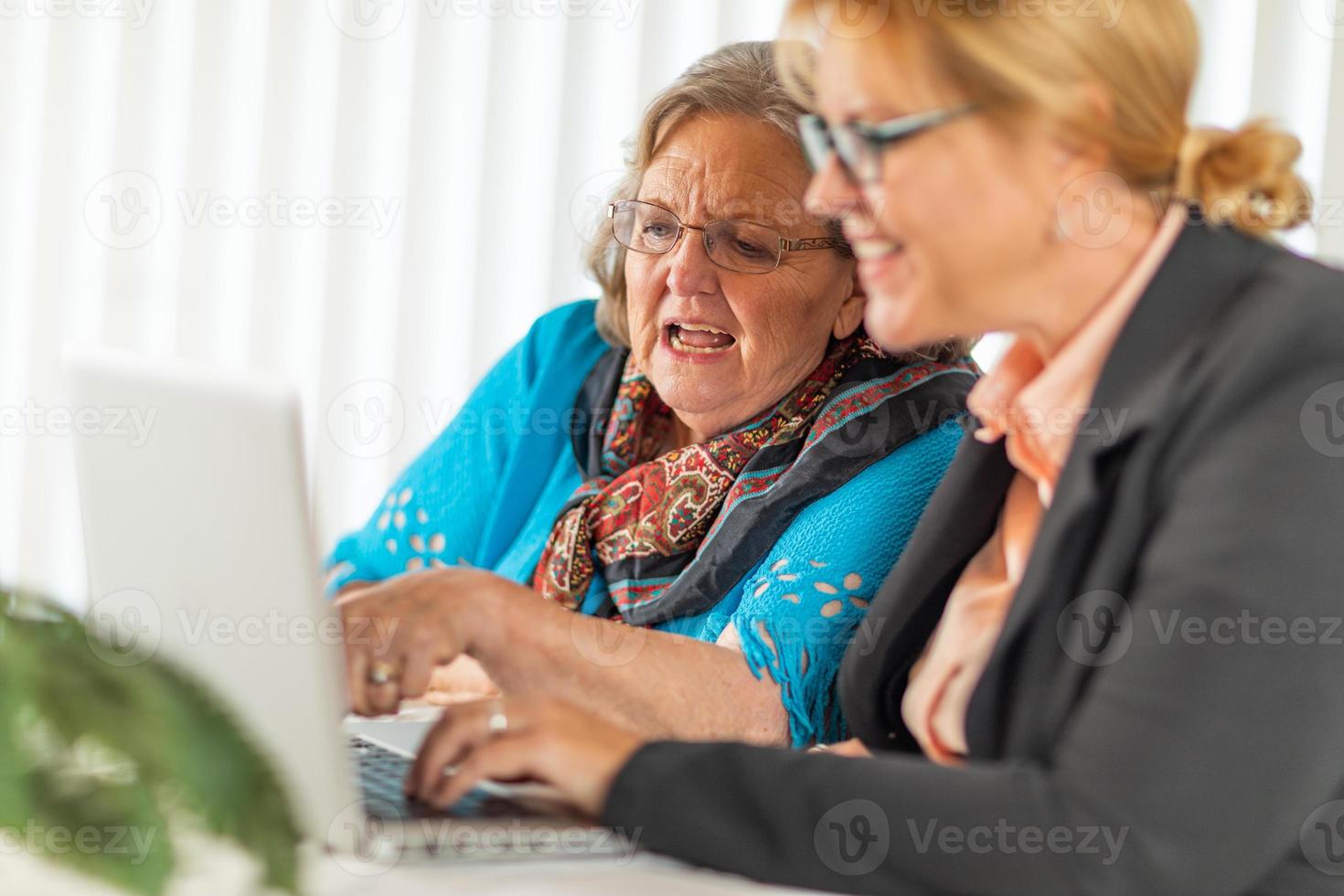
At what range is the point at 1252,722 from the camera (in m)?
0.78

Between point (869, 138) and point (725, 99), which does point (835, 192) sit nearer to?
point (869, 138)

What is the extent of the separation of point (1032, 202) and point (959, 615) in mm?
349

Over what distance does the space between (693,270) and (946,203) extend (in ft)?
2.58

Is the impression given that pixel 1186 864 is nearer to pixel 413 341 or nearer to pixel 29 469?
pixel 413 341

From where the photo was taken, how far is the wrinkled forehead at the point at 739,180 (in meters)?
1.66

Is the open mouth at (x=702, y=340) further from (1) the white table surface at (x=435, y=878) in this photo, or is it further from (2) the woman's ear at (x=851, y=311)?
(1) the white table surface at (x=435, y=878)

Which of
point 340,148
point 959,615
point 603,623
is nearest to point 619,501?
point 603,623

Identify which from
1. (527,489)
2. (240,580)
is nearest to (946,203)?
(240,580)
